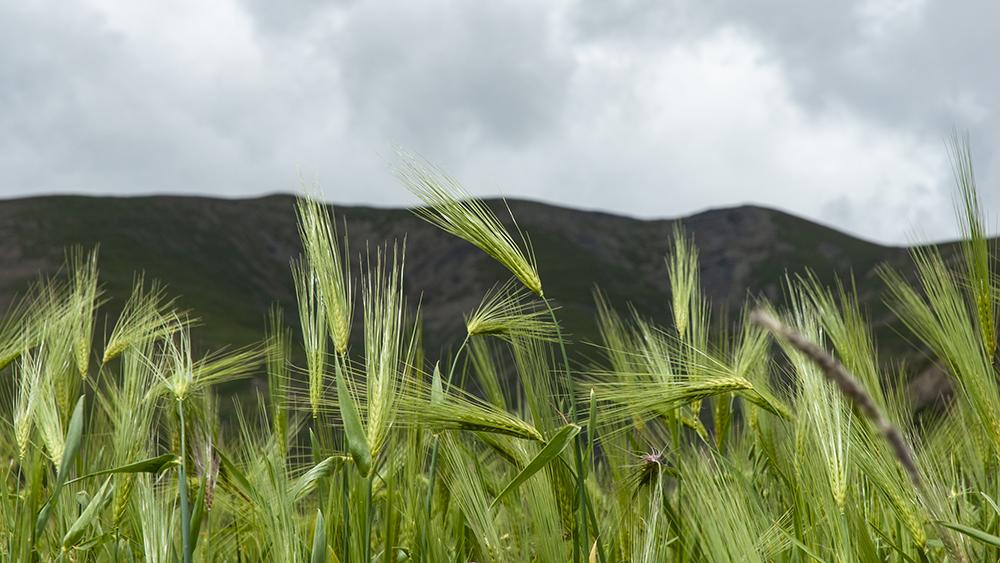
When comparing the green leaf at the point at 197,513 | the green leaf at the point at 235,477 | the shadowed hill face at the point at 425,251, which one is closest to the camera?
the green leaf at the point at 197,513

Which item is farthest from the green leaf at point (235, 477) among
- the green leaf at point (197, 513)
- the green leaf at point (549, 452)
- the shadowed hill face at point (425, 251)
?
the shadowed hill face at point (425, 251)

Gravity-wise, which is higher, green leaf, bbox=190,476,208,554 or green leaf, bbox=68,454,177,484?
Result: green leaf, bbox=68,454,177,484

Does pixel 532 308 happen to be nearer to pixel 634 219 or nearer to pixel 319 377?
pixel 319 377

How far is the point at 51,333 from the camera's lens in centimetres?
222

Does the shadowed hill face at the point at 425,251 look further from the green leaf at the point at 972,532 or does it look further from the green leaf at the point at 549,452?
the green leaf at the point at 972,532

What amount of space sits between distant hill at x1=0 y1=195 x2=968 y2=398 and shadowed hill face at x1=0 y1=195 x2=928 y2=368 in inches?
8.6

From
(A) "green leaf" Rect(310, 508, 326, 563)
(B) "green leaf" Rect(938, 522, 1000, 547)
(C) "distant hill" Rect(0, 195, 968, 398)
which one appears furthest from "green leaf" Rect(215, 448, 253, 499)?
(C) "distant hill" Rect(0, 195, 968, 398)

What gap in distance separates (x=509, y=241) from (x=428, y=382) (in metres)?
0.52

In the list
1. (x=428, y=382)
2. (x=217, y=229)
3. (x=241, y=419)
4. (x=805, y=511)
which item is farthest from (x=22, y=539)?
(x=217, y=229)

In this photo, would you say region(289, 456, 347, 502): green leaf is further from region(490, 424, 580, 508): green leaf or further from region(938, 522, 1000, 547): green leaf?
region(938, 522, 1000, 547): green leaf

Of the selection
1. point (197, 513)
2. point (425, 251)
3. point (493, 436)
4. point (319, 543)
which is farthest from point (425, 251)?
point (319, 543)

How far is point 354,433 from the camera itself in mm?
1392

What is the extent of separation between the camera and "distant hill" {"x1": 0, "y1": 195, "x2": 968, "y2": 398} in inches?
4181

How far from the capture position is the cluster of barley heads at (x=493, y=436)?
1.47 meters
